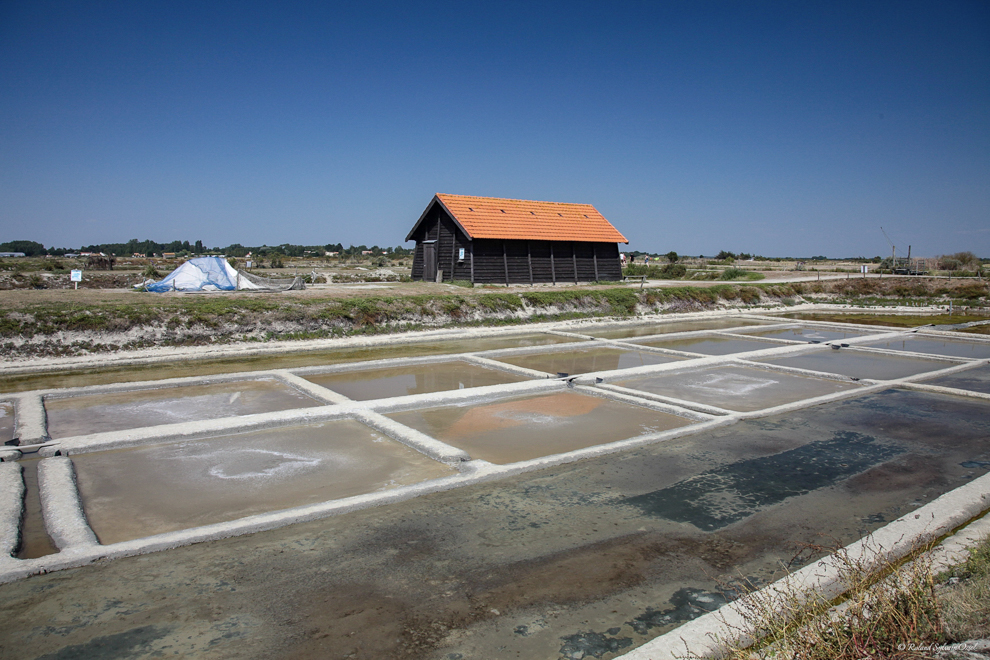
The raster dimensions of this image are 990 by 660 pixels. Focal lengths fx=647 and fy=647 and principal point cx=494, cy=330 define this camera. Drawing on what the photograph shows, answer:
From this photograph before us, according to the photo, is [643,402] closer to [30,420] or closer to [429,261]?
[30,420]

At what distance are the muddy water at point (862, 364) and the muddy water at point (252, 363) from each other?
5.64m

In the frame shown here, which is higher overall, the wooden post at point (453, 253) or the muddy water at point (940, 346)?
the wooden post at point (453, 253)

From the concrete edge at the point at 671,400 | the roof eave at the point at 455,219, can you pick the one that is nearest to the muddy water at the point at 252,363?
the concrete edge at the point at 671,400

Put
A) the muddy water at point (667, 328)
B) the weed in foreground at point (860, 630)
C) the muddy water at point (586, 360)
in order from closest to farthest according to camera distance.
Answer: the weed in foreground at point (860, 630), the muddy water at point (586, 360), the muddy water at point (667, 328)

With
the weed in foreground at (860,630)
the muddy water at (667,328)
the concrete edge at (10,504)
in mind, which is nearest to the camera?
the weed in foreground at (860,630)

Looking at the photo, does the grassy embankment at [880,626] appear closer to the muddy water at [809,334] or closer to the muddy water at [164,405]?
the muddy water at [164,405]

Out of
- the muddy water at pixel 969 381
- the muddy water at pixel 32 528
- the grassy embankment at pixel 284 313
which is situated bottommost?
the muddy water at pixel 969 381

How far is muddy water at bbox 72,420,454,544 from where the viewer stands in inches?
212

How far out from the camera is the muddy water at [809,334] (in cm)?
1742

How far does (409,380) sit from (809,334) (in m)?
12.6

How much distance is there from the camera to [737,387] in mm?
10734

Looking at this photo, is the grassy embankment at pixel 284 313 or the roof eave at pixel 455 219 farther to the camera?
the roof eave at pixel 455 219

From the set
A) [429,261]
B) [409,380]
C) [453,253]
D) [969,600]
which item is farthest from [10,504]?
[429,261]

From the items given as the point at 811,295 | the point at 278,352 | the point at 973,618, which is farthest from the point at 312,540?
the point at 811,295
